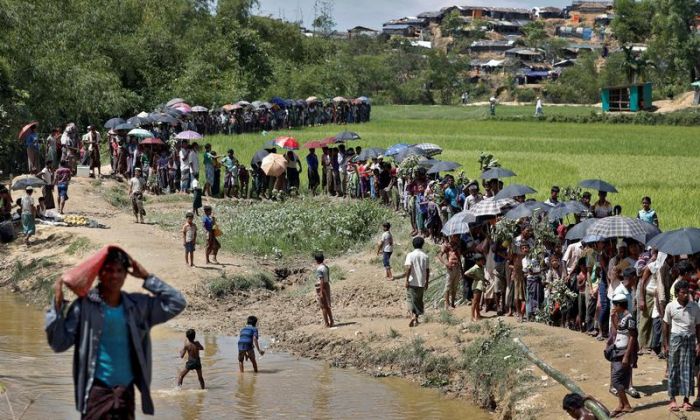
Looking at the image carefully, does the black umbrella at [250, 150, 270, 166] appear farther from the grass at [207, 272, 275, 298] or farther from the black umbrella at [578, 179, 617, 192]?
the black umbrella at [578, 179, 617, 192]

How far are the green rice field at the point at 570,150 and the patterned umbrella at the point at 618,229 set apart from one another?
7.65m

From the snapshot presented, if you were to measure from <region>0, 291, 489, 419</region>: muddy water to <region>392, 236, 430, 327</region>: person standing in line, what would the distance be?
1369 mm

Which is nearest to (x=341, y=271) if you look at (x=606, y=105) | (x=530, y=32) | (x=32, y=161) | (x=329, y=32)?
(x=32, y=161)

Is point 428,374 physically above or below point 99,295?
below

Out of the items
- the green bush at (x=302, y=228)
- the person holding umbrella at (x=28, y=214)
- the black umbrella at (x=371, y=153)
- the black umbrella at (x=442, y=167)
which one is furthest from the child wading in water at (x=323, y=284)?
the black umbrella at (x=371, y=153)

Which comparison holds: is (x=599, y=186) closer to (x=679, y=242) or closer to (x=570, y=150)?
(x=679, y=242)

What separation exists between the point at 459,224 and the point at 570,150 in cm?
2749

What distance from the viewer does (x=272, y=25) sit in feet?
261

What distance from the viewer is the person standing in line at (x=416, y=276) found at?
656 inches

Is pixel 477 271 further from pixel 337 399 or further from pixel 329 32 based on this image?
pixel 329 32

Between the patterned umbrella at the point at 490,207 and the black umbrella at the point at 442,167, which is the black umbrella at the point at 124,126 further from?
the patterned umbrella at the point at 490,207

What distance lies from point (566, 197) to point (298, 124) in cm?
A: 3625

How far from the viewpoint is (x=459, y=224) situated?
17141 mm

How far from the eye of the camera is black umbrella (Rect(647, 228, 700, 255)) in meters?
12.6
